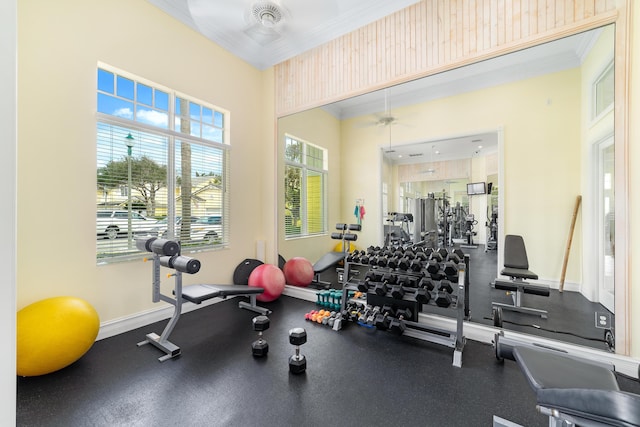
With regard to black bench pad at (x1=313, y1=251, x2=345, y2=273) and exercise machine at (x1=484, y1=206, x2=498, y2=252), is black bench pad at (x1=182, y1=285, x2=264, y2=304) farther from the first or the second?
exercise machine at (x1=484, y1=206, x2=498, y2=252)

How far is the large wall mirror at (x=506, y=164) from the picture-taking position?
88.5 inches

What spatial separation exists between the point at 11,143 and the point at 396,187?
10.9ft

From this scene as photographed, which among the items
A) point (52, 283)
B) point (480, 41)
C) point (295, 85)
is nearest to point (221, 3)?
point (295, 85)

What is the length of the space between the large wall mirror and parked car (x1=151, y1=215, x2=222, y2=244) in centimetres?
115

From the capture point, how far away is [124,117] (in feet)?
8.69

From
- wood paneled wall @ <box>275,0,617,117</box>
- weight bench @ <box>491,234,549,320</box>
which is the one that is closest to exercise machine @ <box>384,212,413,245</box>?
weight bench @ <box>491,234,549,320</box>

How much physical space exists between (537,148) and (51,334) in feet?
14.0

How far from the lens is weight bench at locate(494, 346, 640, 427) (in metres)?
0.78

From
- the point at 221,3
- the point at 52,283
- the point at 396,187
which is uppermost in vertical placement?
the point at 221,3

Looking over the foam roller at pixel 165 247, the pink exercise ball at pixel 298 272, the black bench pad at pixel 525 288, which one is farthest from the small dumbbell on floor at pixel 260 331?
the black bench pad at pixel 525 288

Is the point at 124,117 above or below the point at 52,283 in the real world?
above

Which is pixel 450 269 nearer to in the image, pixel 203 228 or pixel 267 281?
pixel 267 281

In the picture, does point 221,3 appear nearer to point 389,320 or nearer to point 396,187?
point 396,187

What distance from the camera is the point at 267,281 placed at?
11.0 ft
